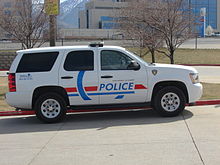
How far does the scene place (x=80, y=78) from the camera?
8.39 m

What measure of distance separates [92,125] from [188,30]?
25.2 ft

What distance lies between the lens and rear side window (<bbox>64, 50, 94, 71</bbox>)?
27.8ft

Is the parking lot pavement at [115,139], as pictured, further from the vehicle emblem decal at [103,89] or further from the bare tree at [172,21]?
the bare tree at [172,21]

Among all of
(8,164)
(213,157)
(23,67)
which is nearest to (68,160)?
(8,164)

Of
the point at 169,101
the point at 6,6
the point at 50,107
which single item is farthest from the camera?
the point at 6,6

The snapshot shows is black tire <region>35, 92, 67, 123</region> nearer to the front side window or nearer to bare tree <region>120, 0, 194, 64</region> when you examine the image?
the front side window

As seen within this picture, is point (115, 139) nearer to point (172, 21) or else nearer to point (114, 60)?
point (114, 60)

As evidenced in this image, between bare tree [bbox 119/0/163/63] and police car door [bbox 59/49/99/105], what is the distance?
632 centimetres

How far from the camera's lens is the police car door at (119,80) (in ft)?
27.7

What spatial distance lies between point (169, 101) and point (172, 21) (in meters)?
5.28

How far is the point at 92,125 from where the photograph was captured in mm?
8242

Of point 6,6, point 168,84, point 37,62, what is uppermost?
point 6,6

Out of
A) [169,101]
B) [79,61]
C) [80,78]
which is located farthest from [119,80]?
Answer: [169,101]

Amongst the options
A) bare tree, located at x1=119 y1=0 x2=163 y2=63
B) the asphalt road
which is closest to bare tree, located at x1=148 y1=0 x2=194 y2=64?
bare tree, located at x1=119 y1=0 x2=163 y2=63
